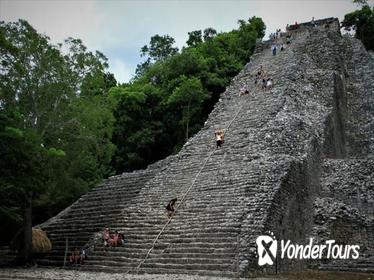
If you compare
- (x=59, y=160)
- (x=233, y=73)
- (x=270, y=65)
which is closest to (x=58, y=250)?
(x=59, y=160)

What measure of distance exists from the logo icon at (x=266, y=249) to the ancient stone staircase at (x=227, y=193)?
0.19 m

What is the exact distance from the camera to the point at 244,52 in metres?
37.1

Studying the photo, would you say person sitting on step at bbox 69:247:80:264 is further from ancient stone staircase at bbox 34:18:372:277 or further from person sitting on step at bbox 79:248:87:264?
ancient stone staircase at bbox 34:18:372:277

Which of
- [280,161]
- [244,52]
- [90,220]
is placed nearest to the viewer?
[280,161]

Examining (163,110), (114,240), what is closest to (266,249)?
(114,240)

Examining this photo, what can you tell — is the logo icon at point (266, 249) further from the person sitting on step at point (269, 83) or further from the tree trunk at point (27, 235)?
the person sitting on step at point (269, 83)

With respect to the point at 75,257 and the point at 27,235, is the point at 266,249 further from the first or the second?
the point at 27,235

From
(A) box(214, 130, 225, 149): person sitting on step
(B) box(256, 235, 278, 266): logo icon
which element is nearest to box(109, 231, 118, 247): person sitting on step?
(B) box(256, 235, 278, 266): logo icon

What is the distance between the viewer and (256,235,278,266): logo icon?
39.8 ft

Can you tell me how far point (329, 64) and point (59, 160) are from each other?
58.7 feet

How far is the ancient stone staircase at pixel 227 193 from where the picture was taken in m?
13.1

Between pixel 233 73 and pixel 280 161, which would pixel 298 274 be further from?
pixel 233 73

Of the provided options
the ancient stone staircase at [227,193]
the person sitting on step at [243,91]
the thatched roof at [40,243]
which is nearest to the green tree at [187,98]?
the ancient stone staircase at [227,193]

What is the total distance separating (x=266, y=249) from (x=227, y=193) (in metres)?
3.34
